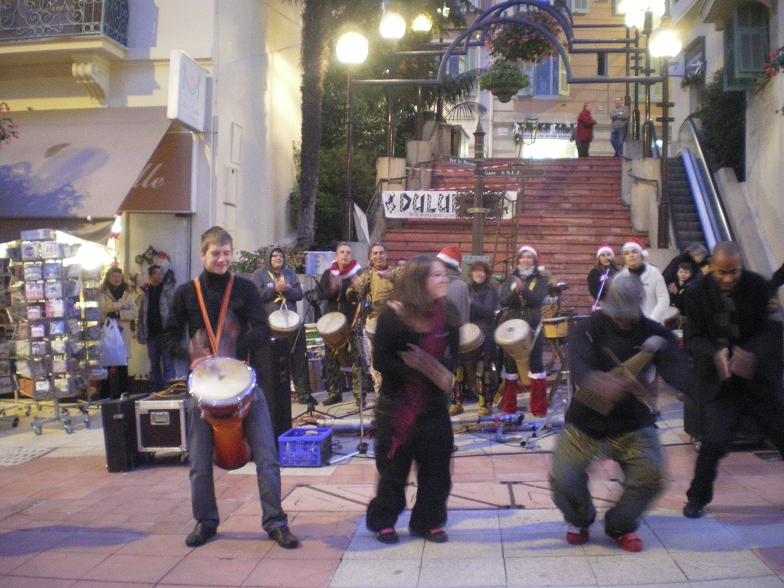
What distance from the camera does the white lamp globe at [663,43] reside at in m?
13.6

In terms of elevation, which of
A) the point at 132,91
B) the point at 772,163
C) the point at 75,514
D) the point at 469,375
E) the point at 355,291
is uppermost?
the point at 132,91

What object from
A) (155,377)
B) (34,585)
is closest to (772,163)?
(155,377)

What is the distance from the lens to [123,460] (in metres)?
8.28

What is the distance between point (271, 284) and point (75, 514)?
14.4 ft

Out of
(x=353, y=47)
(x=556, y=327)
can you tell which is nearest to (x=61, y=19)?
(x=353, y=47)

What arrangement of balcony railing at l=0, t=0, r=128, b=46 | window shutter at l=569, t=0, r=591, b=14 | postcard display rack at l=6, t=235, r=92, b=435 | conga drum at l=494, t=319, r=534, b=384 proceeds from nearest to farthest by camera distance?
conga drum at l=494, t=319, r=534, b=384 < postcard display rack at l=6, t=235, r=92, b=435 < balcony railing at l=0, t=0, r=128, b=46 < window shutter at l=569, t=0, r=591, b=14

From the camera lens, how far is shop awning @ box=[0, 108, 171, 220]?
43.1ft

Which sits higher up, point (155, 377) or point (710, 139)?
point (710, 139)

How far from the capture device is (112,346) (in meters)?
11.8

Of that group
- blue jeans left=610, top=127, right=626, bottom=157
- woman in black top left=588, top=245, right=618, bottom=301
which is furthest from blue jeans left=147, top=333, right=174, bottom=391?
blue jeans left=610, top=127, right=626, bottom=157

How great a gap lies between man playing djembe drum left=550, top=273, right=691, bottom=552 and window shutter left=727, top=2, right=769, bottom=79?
10927mm

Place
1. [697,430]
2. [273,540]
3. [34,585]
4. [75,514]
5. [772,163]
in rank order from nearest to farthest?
[34,585], [273,540], [75,514], [697,430], [772,163]

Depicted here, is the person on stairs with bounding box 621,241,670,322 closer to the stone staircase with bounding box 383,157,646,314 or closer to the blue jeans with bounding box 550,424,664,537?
the blue jeans with bounding box 550,424,664,537

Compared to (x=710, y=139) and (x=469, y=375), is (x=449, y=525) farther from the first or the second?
(x=710, y=139)
